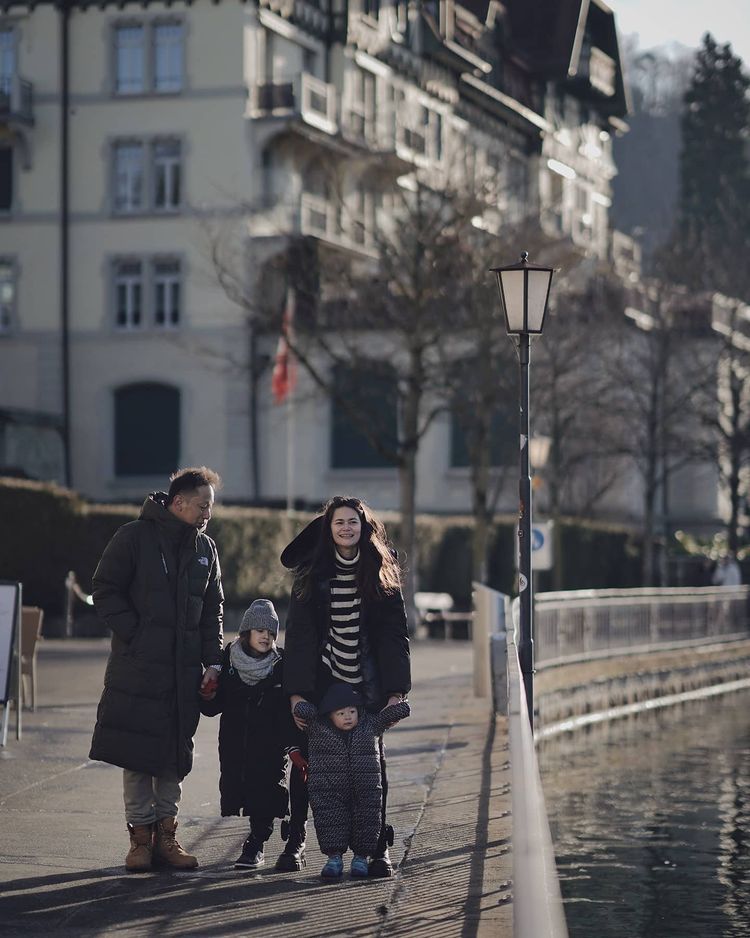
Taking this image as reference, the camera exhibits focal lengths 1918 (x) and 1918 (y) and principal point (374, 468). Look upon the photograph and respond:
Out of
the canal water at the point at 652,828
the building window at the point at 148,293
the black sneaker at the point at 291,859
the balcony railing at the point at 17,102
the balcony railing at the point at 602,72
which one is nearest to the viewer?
the black sneaker at the point at 291,859

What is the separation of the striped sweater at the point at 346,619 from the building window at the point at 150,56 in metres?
38.9

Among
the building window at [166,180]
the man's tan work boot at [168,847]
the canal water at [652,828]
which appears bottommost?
the canal water at [652,828]

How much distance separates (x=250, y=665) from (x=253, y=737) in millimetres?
349

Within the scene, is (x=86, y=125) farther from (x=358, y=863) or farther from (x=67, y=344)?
(x=358, y=863)

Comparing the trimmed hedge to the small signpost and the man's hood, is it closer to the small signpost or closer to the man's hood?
the small signpost

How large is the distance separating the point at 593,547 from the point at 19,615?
34812 millimetres

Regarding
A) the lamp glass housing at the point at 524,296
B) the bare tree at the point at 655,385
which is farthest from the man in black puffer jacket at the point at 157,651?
the bare tree at the point at 655,385

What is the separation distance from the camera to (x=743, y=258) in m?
51.5

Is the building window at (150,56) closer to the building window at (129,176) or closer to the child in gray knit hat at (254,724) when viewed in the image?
the building window at (129,176)

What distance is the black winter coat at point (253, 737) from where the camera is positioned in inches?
360

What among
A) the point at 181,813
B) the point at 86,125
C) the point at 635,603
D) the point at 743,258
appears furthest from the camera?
the point at 743,258

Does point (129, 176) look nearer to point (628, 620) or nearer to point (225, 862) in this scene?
point (628, 620)

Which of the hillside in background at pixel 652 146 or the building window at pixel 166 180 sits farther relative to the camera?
the hillside in background at pixel 652 146

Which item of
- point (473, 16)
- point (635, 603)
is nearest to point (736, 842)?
point (635, 603)
